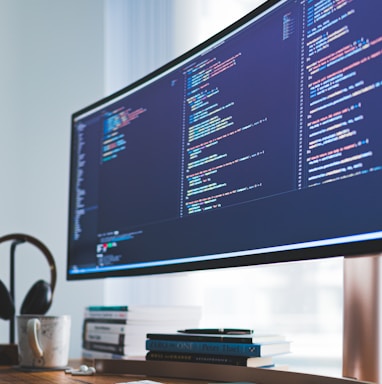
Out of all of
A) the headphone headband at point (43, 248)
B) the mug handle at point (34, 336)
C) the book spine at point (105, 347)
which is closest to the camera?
the mug handle at point (34, 336)

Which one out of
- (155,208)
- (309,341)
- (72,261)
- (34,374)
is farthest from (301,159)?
(309,341)

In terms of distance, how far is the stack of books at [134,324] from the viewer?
1376 millimetres

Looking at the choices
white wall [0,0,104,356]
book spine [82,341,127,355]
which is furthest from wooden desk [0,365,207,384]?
white wall [0,0,104,356]

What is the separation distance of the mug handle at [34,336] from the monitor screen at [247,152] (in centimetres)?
20

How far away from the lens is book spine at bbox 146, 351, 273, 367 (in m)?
0.99

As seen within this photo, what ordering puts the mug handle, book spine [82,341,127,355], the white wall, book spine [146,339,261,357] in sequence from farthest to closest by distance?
1. the white wall
2. book spine [82,341,127,355]
3. the mug handle
4. book spine [146,339,261,357]

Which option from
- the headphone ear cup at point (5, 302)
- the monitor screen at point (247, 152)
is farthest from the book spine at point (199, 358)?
the headphone ear cup at point (5, 302)

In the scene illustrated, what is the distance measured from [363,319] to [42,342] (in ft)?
2.15

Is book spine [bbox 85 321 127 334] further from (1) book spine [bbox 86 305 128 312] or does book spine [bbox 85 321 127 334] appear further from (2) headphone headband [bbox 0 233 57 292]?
(2) headphone headband [bbox 0 233 57 292]

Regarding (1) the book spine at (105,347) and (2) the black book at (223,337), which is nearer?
(2) the black book at (223,337)

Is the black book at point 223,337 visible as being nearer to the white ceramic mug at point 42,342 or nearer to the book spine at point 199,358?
the book spine at point 199,358

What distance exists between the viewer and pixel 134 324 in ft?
4.52

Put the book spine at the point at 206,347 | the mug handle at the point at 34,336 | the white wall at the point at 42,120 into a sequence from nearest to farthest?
the book spine at the point at 206,347 → the mug handle at the point at 34,336 → the white wall at the point at 42,120

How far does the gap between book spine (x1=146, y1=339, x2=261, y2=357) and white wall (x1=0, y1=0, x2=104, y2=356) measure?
3.09 feet
